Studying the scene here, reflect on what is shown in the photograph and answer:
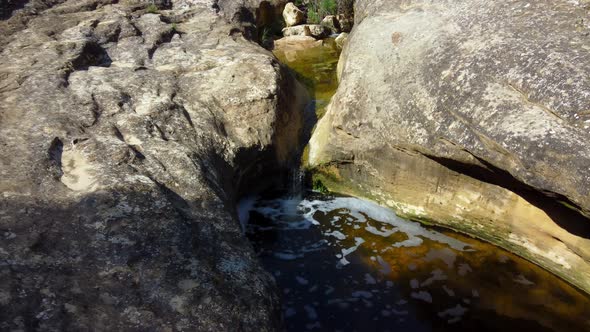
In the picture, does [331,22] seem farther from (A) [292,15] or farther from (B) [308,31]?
(A) [292,15]

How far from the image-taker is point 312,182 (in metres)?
5.61

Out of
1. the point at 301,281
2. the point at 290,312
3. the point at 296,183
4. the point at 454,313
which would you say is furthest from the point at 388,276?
the point at 296,183

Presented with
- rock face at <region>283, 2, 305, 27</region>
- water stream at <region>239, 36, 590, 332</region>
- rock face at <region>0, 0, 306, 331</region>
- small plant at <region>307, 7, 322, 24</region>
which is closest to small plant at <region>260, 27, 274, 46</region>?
rock face at <region>283, 2, 305, 27</region>

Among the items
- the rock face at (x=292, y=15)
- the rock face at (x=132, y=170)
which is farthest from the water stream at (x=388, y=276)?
the rock face at (x=292, y=15)

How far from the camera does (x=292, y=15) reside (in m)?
12.1

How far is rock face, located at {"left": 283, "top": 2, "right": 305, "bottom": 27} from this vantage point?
476 inches

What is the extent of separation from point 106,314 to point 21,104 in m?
2.70

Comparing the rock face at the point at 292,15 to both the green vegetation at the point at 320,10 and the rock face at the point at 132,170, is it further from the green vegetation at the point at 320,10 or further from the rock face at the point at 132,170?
the rock face at the point at 132,170

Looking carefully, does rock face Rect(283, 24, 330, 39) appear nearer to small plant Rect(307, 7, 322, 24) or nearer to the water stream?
small plant Rect(307, 7, 322, 24)

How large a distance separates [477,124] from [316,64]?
19.3ft

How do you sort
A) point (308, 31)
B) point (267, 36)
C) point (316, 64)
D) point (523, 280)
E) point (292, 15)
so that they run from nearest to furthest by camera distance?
point (523, 280), point (316, 64), point (308, 31), point (267, 36), point (292, 15)

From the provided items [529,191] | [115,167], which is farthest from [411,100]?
[115,167]

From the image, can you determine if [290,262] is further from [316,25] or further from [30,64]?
[316,25]

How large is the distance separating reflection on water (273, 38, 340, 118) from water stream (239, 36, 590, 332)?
1.98 metres
